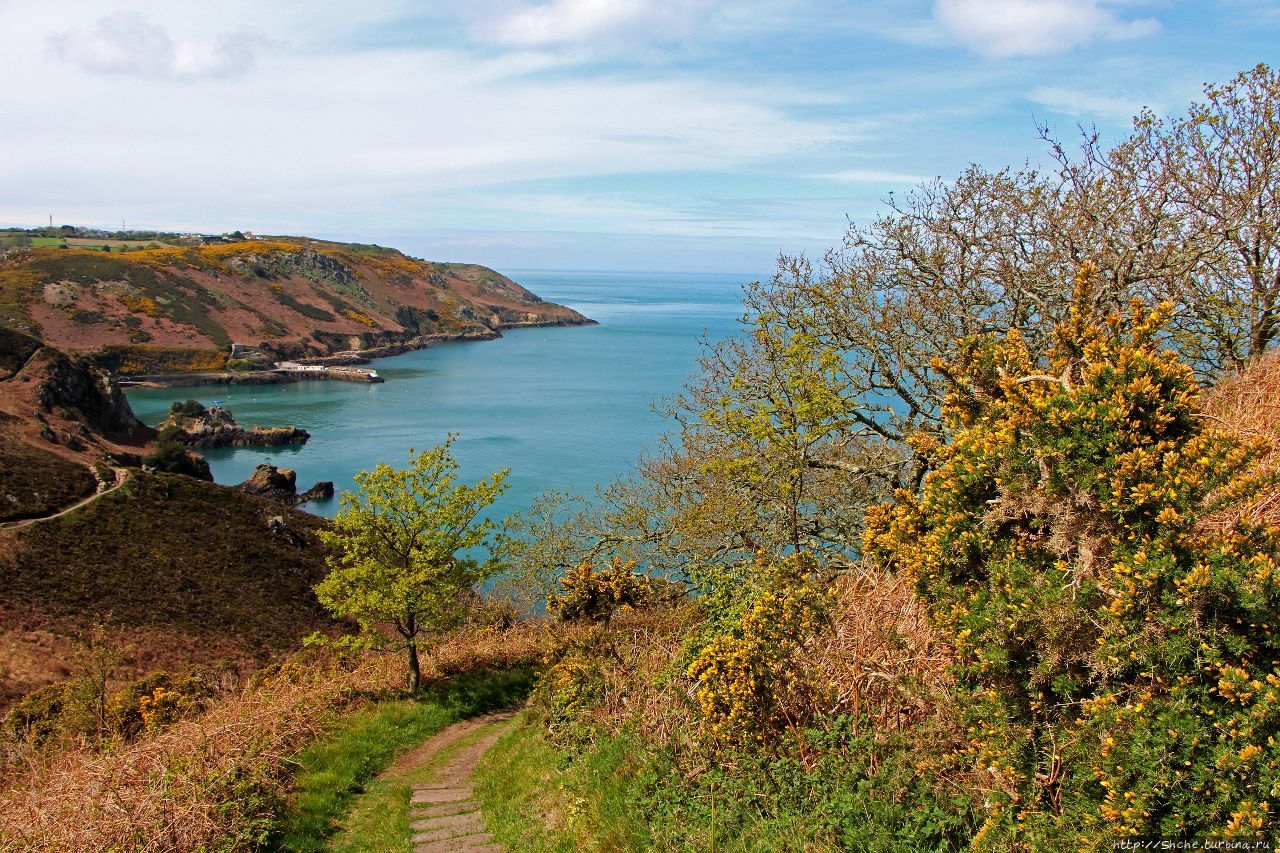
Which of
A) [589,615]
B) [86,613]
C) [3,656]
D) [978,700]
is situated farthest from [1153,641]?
[86,613]

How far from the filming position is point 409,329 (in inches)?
5669

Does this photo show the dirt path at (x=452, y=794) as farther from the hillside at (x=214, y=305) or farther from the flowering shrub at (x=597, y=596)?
the hillside at (x=214, y=305)

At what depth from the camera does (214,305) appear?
117438 mm

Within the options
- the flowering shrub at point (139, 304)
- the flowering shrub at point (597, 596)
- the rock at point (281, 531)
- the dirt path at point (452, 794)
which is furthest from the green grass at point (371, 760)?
the flowering shrub at point (139, 304)

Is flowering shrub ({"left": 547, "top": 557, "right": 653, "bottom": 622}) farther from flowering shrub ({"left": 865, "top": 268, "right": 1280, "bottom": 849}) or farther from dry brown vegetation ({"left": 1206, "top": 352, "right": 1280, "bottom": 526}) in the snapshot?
dry brown vegetation ({"left": 1206, "top": 352, "right": 1280, "bottom": 526})

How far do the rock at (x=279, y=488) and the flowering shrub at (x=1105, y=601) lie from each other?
55150mm

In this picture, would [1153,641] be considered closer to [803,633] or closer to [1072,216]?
[803,633]

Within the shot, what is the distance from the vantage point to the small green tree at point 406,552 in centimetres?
1403

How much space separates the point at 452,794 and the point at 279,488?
50746 mm

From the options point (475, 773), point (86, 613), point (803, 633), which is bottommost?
point (86, 613)

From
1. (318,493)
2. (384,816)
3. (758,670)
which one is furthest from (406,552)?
(318,493)

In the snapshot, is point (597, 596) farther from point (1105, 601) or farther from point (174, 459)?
point (174, 459)

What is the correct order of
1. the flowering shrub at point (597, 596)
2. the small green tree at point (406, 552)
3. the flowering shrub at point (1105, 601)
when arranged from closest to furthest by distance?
the flowering shrub at point (1105, 601) → the flowering shrub at point (597, 596) → the small green tree at point (406, 552)

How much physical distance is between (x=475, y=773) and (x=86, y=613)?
27.3 metres
